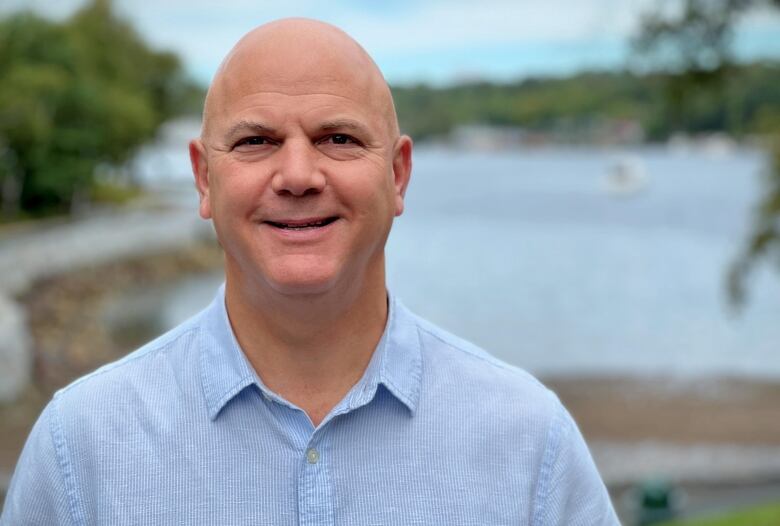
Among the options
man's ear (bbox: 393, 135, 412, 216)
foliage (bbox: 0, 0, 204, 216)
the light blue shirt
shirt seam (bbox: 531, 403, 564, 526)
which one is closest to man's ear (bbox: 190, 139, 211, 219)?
the light blue shirt

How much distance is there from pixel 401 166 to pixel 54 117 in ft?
147

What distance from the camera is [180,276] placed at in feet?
145

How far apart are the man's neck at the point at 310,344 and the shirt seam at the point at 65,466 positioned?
0.42 meters

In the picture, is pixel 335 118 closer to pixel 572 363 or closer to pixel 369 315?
pixel 369 315

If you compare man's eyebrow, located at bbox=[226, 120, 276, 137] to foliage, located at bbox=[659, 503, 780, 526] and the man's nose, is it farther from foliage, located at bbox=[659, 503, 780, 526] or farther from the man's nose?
foliage, located at bbox=[659, 503, 780, 526]

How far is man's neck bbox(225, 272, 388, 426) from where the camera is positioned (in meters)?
2.31

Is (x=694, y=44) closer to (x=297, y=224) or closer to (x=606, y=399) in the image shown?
(x=297, y=224)

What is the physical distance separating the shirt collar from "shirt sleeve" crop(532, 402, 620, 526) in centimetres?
31

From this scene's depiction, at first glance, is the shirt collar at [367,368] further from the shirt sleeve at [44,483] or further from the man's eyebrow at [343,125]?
the man's eyebrow at [343,125]

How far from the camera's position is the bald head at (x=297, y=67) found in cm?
221

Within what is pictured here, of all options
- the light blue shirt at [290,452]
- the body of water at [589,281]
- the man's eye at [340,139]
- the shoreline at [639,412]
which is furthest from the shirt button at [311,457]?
the body of water at [589,281]

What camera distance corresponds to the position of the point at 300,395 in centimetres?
233

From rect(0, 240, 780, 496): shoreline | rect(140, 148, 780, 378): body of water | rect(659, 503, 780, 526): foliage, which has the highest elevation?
rect(140, 148, 780, 378): body of water

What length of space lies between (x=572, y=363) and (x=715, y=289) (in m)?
15.1
